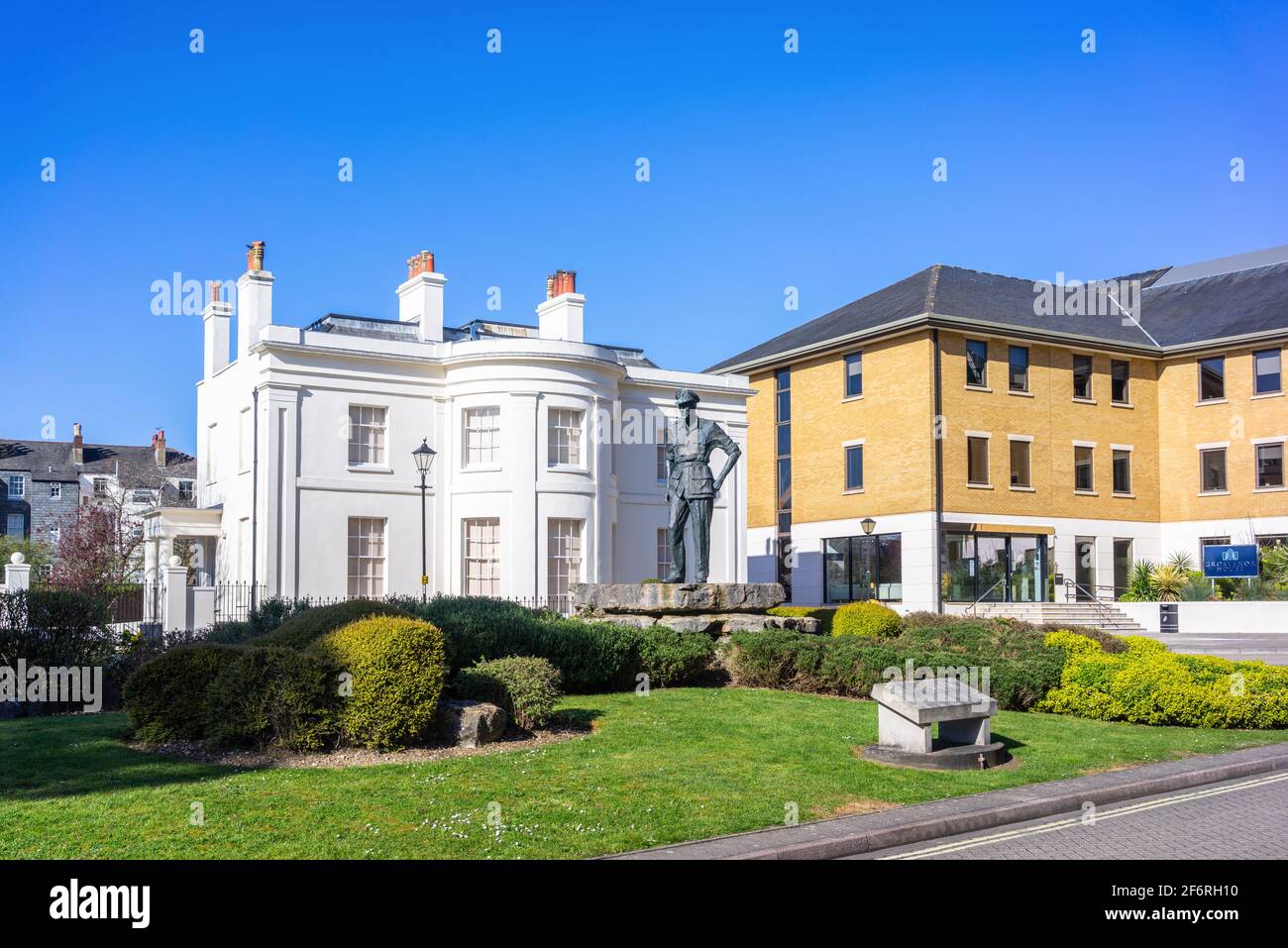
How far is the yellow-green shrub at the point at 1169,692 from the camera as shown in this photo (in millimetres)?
14359

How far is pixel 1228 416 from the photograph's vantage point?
40312mm

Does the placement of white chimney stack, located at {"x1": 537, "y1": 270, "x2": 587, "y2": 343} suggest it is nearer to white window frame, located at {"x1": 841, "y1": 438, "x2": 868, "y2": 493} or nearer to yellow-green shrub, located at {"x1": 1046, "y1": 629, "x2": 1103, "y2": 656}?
white window frame, located at {"x1": 841, "y1": 438, "x2": 868, "y2": 493}

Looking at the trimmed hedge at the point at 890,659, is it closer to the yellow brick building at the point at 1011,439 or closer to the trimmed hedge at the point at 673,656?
the trimmed hedge at the point at 673,656

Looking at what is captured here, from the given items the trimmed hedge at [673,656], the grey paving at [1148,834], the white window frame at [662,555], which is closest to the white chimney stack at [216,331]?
the white window frame at [662,555]

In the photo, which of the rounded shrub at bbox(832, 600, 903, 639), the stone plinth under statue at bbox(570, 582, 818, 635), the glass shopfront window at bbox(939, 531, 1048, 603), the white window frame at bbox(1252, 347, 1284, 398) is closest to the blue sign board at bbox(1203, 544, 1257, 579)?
the glass shopfront window at bbox(939, 531, 1048, 603)

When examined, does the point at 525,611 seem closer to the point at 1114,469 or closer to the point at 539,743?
the point at 539,743

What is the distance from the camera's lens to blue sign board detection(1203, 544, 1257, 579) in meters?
35.1

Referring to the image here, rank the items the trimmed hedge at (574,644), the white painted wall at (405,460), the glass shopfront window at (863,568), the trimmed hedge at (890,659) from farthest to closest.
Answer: the glass shopfront window at (863,568), the white painted wall at (405,460), the trimmed hedge at (890,659), the trimmed hedge at (574,644)

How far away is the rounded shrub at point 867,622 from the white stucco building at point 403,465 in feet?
34.0

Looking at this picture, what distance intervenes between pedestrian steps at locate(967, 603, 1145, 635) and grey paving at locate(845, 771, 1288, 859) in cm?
2416

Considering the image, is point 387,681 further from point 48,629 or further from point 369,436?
point 369,436

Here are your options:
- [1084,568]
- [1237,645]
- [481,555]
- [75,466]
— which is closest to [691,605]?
[481,555]

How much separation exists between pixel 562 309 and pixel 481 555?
8437 mm
